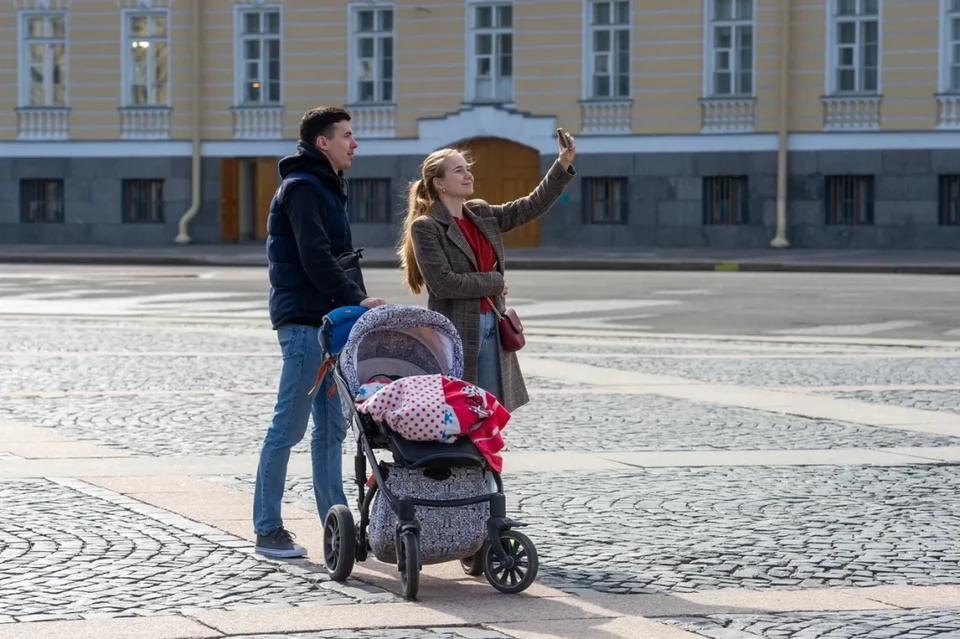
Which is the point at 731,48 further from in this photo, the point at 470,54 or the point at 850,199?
the point at 470,54

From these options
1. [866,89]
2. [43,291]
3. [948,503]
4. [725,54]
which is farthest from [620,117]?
[948,503]

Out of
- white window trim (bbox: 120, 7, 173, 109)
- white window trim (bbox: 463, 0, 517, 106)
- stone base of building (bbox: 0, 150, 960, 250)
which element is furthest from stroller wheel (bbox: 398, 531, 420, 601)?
white window trim (bbox: 120, 7, 173, 109)

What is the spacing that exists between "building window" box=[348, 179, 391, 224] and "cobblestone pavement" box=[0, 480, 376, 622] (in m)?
30.5

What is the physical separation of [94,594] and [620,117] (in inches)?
1219

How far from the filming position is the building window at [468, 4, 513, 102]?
125 feet

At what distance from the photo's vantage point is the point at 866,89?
35156 millimetres

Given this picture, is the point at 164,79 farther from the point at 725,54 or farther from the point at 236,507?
the point at 236,507

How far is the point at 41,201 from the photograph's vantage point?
4112 centimetres

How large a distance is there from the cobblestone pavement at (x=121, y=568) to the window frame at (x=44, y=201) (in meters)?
33.3

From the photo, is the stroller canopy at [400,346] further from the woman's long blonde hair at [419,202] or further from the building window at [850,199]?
the building window at [850,199]

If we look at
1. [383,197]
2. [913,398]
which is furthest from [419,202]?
[383,197]

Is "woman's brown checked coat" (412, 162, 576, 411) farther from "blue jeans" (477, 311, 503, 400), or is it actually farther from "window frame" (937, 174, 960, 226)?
"window frame" (937, 174, 960, 226)

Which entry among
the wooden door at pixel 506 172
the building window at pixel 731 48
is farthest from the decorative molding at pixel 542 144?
the building window at pixel 731 48

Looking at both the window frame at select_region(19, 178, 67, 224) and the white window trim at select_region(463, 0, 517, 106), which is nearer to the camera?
the white window trim at select_region(463, 0, 517, 106)
